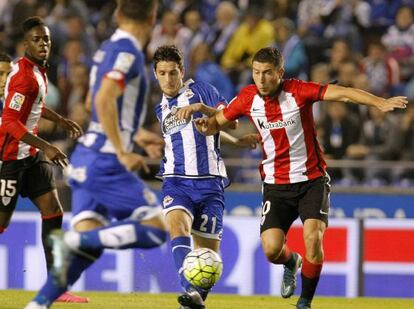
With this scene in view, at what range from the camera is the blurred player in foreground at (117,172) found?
7762 millimetres

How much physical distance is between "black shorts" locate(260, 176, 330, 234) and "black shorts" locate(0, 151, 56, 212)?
1986 mm

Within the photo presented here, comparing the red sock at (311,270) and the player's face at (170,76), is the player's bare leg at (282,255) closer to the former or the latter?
the red sock at (311,270)

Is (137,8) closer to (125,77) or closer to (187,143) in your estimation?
(125,77)

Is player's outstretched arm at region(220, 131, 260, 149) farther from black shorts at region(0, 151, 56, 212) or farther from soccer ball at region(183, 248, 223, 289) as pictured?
black shorts at region(0, 151, 56, 212)

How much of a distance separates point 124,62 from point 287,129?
2231mm

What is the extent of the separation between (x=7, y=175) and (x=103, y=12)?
8988 millimetres

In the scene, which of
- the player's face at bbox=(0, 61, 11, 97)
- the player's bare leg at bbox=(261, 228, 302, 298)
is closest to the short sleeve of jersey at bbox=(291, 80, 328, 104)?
the player's bare leg at bbox=(261, 228, 302, 298)

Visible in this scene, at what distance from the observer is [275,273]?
1334 cm

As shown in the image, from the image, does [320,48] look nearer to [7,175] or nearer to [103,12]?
[103,12]

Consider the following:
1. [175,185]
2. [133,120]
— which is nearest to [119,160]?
[133,120]

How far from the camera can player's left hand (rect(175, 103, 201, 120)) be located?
9172mm

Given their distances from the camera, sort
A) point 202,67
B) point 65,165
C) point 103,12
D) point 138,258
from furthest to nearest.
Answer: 1. point 103,12
2. point 202,67
3. point 138,258
4. point 65,165

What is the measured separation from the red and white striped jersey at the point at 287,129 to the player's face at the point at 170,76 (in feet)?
1.60

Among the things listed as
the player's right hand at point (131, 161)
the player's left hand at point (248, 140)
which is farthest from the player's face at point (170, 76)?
the player's right hand at point (131, 161)
